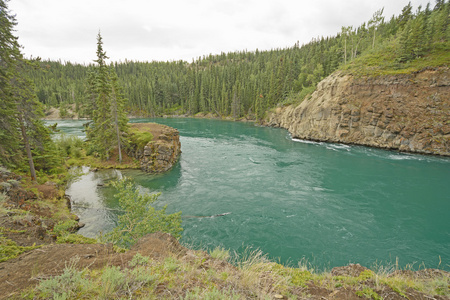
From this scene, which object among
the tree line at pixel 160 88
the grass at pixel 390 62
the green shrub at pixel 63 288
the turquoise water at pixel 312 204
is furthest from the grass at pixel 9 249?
the grass at pixel 390 62

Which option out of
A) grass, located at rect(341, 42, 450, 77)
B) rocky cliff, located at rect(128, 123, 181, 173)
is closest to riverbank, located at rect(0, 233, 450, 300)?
rocky cliff, located at rect(128, 123, 181, 173)

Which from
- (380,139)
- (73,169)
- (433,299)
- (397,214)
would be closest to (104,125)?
(73,169)

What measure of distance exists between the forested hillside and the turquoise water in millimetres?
24076

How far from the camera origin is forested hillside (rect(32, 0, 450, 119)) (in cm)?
3866

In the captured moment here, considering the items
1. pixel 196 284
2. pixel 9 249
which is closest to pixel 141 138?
pixel 9 249

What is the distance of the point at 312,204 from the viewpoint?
1759 cm

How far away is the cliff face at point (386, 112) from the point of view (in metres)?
32.2

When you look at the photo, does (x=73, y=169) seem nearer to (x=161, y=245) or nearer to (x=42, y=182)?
(x=42, y=182)

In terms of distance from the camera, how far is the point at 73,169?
2461 centimetres

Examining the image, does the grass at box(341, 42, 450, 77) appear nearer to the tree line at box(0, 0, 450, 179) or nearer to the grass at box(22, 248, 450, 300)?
the tree line at box(0, 0, 450, 179)

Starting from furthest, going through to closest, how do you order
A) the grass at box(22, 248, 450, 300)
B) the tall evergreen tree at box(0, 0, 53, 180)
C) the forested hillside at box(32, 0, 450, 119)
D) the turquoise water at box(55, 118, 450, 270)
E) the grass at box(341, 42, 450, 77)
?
the forested hillside at box(32, 0, 450, 119), the grass at box(341, 42, 450, 77), the tall evergreen tree at box(0, 0, 53, 180), the turquoise water at box(55, 118, 450, 270), the grass at box(22, 248, 450, 300)

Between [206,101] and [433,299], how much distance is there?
108 metres

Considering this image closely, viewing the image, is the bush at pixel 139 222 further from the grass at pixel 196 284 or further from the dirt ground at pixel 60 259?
the grass at pixel 196 284

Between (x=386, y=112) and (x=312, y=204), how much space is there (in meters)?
32.0
